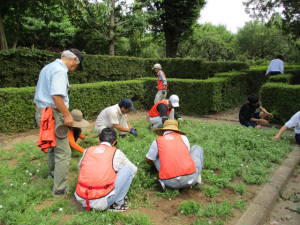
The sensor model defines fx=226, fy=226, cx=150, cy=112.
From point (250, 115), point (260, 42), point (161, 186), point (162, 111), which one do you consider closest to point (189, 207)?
→ point (161, 186)

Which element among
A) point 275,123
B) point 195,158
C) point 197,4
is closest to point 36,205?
point 195,158

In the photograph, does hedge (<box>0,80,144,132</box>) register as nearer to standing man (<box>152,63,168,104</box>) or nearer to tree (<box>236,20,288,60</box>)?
standing man (<box>152,63,168,104</box>)

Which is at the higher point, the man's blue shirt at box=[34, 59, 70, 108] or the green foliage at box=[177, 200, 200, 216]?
the man's blue shirt at box=[34, 59, 70, 108]

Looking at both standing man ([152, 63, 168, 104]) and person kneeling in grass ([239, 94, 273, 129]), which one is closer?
person kneeling in grass ([239, 94, 273, 129])

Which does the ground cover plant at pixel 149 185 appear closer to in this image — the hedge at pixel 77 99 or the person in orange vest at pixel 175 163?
the person in orange vest at pixel 175 163

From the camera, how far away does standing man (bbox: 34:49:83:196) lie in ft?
9.20

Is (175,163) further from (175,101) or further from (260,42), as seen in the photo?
(260,42)

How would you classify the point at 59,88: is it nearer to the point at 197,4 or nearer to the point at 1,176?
the point at 1,176

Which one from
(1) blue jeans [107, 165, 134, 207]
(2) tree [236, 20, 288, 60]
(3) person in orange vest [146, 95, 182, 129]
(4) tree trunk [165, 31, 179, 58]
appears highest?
(2) tree [236, 20, 288, 60]

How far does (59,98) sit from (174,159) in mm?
1674

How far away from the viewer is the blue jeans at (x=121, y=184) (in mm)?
2653

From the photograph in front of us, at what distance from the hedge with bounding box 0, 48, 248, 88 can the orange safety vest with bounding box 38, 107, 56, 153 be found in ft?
20.4

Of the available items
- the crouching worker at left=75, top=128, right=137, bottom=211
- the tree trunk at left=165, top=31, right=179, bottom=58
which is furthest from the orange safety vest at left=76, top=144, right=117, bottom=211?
the tree trunk at left=165, top=31, right=179, bottom=58

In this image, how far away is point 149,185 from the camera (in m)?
3.40
